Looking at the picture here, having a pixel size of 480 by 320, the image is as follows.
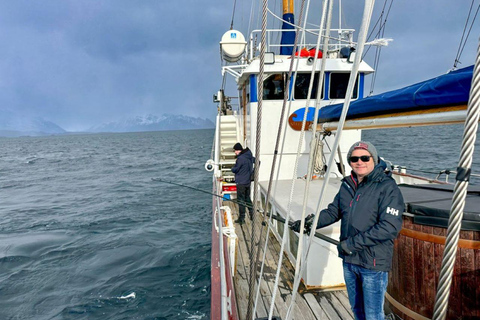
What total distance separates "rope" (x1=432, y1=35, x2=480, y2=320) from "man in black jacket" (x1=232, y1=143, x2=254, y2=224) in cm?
619

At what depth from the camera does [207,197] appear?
17.0 metres

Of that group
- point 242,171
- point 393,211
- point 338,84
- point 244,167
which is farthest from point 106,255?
point 393,211

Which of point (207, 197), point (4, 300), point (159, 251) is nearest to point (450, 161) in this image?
point (207, 197)

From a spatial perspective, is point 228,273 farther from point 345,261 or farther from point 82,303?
point 82,303

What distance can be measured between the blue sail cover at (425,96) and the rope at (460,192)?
192 centimetres

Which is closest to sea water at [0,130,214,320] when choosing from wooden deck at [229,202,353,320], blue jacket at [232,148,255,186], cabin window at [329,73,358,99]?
wooden deck at [229,202,353,320]

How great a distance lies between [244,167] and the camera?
7.43 meters

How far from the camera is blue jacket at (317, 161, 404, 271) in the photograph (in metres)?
2.42

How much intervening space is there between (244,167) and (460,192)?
20.7 feet

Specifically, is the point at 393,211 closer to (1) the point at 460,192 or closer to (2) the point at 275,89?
(1) the point at 460,192

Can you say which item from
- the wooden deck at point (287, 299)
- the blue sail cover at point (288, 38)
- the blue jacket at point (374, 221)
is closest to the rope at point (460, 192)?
the blue jacket at point (374, 221)

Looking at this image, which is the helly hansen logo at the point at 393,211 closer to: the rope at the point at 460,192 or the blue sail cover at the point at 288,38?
the rope at the point at 460,192

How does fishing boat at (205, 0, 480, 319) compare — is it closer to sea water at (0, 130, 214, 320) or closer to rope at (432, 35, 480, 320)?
rope at (432, 35, 480, 320)

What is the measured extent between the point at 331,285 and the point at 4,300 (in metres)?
7.24
